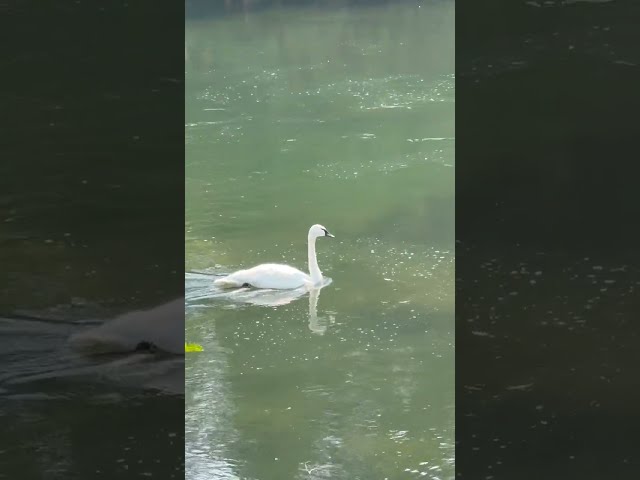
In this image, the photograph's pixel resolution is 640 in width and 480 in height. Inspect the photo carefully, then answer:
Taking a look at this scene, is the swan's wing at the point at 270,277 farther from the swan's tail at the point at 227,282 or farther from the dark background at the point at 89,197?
the dark background at the point at 89,197

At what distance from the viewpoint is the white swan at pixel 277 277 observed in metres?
4.40

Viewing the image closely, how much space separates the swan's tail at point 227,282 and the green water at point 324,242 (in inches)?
2.8

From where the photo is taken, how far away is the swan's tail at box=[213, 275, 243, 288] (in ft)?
14.6

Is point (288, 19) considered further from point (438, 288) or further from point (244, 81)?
point (438, 288)

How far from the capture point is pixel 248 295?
4371 millimetres

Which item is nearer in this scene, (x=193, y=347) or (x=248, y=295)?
Answer: (x=193, y=347)

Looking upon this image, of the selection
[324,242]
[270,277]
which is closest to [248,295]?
[270,277]

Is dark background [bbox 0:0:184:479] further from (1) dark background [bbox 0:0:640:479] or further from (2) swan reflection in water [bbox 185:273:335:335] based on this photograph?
(2) swan reflection in water [bbox 185:273:335:335]

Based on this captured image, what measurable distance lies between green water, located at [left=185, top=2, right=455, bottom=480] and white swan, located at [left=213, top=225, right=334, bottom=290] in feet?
0.23

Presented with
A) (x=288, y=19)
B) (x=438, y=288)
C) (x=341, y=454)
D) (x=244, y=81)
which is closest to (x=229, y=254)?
(x=438, y=288)

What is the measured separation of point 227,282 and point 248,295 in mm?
146
